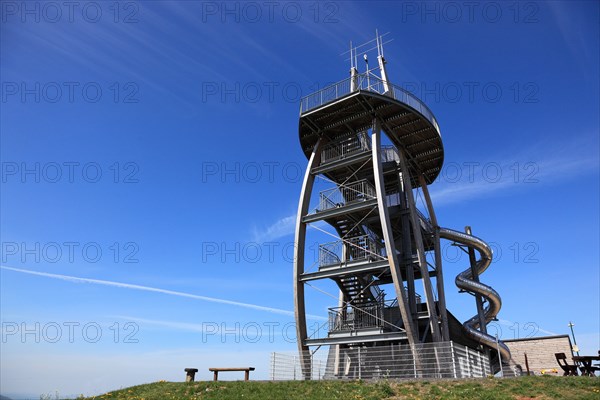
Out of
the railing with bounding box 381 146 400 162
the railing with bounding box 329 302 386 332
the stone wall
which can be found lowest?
the stone wall

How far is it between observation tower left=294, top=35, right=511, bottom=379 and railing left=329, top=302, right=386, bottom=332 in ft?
0.17

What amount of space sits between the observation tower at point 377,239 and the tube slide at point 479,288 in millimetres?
68

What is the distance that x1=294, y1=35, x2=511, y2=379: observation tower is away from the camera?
20.7 metres

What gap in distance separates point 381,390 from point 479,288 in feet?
55.9

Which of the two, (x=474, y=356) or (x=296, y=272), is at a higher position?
(x=296, y=272)

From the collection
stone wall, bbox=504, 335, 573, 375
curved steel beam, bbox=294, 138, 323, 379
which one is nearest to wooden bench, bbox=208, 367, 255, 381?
curved steel beam, bbox=294, 138, 323, 379

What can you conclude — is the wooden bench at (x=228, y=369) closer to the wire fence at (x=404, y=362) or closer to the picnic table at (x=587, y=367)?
the wire fence at (x=404, y=362)

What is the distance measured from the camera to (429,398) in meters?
12.7

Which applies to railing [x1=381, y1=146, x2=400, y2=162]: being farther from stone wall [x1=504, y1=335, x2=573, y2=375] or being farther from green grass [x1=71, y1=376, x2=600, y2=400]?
stone wall [x1=504, y1=335, x2=573, y2=375]

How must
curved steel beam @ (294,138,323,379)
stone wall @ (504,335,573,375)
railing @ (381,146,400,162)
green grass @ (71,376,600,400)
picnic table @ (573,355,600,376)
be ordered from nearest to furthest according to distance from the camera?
green grass @ (71,376,600,400)
picnic table @ (573,355,600,376)
curved steel beam @ (294,138,323,379)
railing @ (381,146,400,162)
stone wall @ (504,335,573,375)

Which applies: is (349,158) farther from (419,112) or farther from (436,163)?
(436,163)

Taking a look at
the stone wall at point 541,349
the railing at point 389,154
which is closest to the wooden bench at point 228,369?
the railing at point 389,154

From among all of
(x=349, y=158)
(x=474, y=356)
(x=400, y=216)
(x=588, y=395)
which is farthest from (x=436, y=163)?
(x=588, y=395)

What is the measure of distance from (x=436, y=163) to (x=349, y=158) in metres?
7.22
